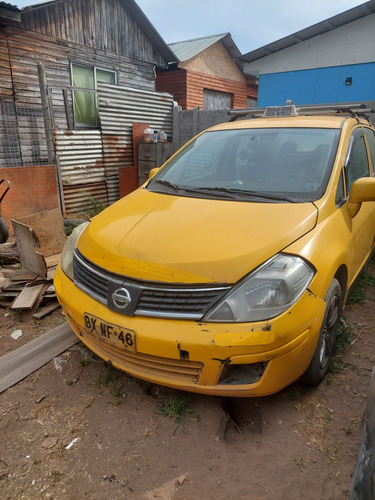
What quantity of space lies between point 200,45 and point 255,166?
16.3 meters

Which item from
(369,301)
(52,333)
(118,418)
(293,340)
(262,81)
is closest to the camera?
(293,340)

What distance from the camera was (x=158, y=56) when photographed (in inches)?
475

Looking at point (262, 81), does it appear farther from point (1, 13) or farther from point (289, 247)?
point (289, 247)

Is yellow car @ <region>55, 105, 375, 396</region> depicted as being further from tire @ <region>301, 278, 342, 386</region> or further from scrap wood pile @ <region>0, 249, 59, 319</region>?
scrap wood pile @ <region>0, 249, 59, 319</region>

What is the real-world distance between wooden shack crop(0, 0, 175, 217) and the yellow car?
4.49 m

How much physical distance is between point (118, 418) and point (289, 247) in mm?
1472

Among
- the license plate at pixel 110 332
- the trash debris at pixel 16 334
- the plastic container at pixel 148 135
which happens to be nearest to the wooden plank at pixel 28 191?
the plastic container at pixel 148 135

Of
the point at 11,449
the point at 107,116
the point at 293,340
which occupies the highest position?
the point at 107,116

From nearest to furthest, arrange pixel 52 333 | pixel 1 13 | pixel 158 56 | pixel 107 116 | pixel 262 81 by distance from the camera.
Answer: pixel 52 333 → pixel 1 13 → pixel 107 116 → pixel 158 56 → pixel 262 81

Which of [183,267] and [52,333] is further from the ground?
[183,267]

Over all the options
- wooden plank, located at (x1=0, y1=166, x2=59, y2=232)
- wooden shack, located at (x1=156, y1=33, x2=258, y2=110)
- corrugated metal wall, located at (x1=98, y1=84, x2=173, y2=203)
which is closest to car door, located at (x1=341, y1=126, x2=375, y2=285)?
wooden plank, located at (x1=0, y1=166, x2=59, y2=232)

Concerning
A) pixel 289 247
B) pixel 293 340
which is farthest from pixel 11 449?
pixel 289 247

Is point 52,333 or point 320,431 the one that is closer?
point 320,431

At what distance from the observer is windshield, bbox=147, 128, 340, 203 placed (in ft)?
8.52
